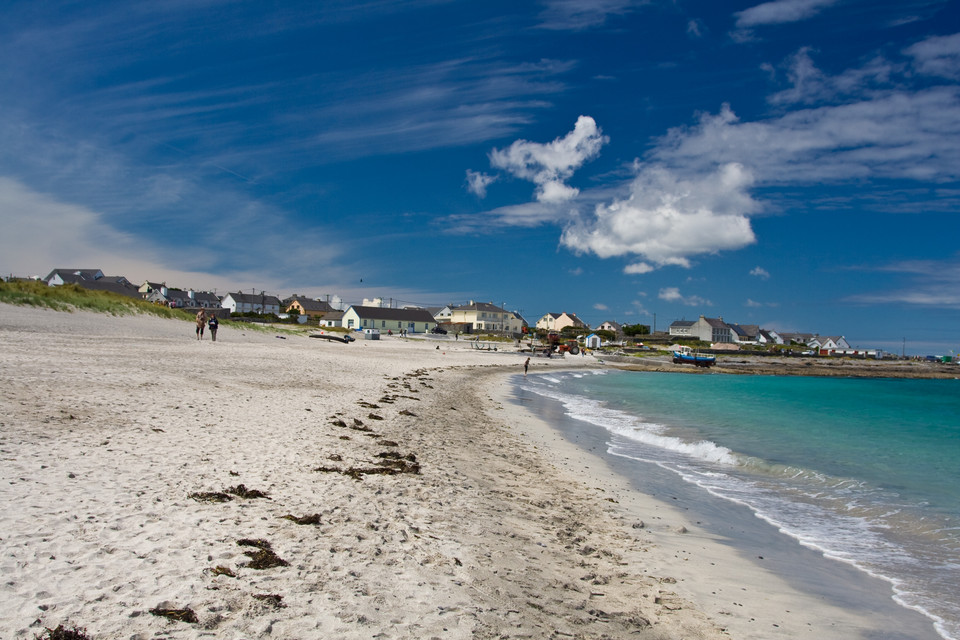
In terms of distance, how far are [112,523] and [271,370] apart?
14898 mm

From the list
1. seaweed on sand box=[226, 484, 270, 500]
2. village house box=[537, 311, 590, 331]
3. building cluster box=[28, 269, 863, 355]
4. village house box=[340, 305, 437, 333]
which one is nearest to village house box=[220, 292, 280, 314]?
building cluster box=[28, 269, 863, 355]

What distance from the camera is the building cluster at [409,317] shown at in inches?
3900

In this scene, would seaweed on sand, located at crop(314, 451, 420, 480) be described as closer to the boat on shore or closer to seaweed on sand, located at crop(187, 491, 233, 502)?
seaweed on sand, located at crop(187, 491, 233, 502)

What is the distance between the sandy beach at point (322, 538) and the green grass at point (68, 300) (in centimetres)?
2576

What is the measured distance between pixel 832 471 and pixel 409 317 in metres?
94.7

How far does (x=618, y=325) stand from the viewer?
14850 cm

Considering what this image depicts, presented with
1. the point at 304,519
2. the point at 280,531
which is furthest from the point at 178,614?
the point at 304,519

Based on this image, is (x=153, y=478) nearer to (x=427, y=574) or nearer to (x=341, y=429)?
(x=427, y=574)

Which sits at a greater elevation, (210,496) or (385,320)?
(385,320)

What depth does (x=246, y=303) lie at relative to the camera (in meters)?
123

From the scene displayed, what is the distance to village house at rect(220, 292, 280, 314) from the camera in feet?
399

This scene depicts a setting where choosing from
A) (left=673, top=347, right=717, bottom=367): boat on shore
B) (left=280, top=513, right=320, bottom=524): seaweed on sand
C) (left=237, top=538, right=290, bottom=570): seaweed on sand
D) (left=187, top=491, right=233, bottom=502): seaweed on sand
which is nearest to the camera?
(left=237, top=538, right=290, bottom=570): seaweed on sand

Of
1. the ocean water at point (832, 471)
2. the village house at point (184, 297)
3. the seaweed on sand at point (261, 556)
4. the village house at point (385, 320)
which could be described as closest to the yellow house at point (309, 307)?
the village house at point (184, 297)

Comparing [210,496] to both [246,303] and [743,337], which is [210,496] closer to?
[246,303]
